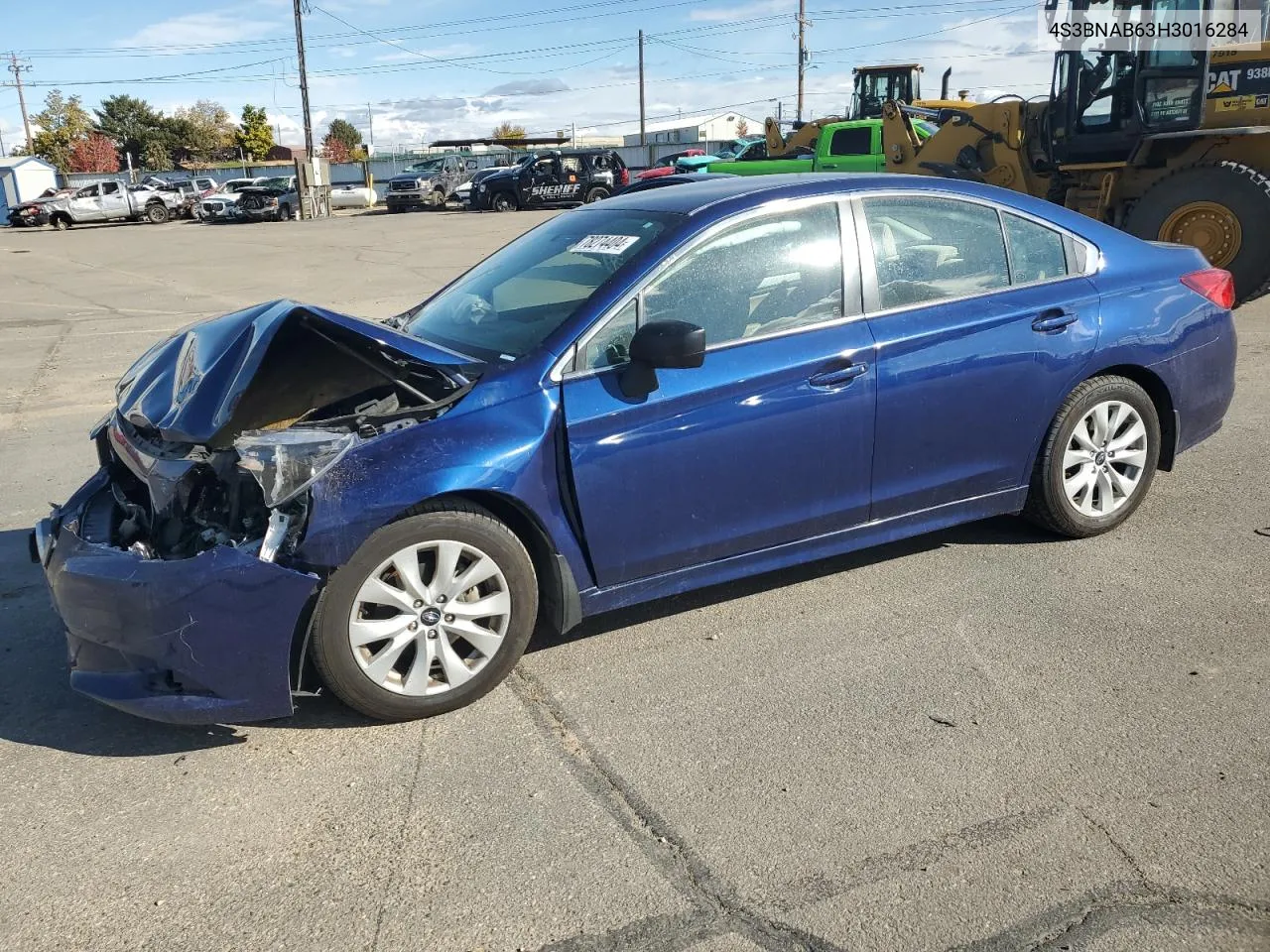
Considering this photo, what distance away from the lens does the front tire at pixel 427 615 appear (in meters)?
3.24

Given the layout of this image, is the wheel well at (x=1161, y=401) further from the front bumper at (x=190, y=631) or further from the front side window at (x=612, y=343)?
the front bumper at (x=190, y=631)

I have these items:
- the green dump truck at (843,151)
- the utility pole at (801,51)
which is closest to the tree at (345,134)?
the utility pole at (801,51)

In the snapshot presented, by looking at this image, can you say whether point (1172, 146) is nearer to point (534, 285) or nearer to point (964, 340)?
point (964, 340)

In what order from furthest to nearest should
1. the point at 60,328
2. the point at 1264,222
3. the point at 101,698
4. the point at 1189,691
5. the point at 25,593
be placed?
the point at 60,328
the point at 1264,222
the point at 25,593
the point at 1189,691
the point at 101,698

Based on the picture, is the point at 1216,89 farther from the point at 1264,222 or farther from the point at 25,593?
the point at 25,593

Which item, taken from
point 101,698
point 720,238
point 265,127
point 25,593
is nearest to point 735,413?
point 720,238

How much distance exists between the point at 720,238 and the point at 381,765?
2.21 m

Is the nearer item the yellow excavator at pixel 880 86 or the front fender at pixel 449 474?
the front fender at pixel 449 474

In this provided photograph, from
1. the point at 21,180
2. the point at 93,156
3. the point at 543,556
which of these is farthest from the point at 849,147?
the point at 93,156

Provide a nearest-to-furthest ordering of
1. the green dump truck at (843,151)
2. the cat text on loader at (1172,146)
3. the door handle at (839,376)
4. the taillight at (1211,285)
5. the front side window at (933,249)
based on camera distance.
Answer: the door handle at (839,376) → the front side window at (933,249) → the taillight at (1211,285) → the cat text on loader at (1172,146) → the green dump truck at (843,151)

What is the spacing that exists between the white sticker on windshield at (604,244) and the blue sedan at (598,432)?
0.07 feet

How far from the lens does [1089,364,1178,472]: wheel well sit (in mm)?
4711

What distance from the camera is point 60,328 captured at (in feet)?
40.2

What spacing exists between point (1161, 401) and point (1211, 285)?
0.62 metres
